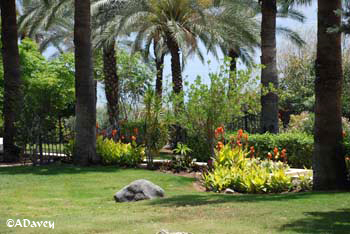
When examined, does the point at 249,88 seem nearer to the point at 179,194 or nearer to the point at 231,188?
the point at 231,188

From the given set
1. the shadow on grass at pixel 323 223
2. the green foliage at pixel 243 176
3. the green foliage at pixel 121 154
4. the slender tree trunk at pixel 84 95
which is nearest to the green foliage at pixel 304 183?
the green foliage at pixel 243 176

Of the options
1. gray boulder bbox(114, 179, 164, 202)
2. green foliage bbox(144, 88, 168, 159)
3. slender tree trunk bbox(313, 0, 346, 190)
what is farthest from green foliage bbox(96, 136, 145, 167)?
slender tree trunk bbox(313, 0, 346, 190)

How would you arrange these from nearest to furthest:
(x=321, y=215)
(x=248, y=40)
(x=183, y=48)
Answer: (x=321, y=215) < (x=183, y=48) < (x=248, y=40)

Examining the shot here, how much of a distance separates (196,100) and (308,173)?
159 inches

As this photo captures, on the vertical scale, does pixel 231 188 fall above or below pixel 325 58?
below

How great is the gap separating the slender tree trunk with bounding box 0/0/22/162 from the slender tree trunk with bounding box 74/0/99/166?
3117 millimetres

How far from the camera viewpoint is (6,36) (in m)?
20.2

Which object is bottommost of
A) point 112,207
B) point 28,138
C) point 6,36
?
point 112,207

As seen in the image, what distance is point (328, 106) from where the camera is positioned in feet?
37.3

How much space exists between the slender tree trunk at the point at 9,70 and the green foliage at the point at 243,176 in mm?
9446

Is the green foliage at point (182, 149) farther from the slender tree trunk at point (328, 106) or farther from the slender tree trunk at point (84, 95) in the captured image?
the slender tree trunk at point (328, 106)

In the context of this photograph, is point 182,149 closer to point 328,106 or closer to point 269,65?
point 269,65

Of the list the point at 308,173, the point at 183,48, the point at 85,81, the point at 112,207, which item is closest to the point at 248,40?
the point at 183,48

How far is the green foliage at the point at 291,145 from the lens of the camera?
15398mm
